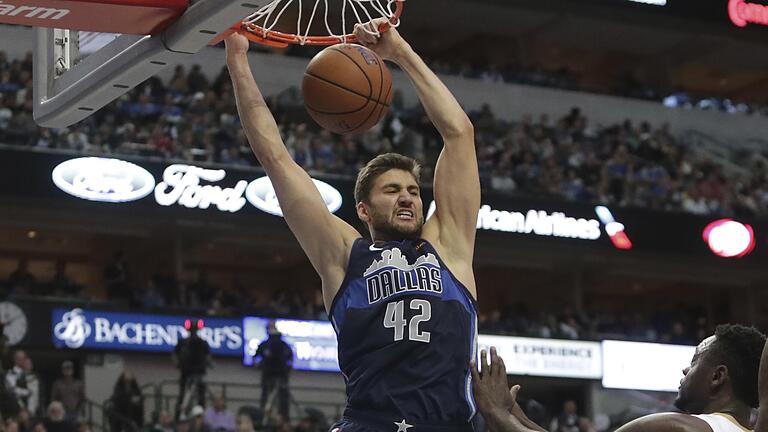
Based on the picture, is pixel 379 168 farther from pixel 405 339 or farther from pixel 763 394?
pixel 763 394

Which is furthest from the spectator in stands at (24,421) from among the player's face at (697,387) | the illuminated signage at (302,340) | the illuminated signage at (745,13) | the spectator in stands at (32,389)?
the illuminated signage at (745,13)

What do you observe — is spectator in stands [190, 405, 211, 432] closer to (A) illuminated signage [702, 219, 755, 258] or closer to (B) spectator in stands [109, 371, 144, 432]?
(B) spectator in stands [109, 371, 144, 432]

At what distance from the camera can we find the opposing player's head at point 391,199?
4801 mm

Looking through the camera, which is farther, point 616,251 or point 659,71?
point 659,71

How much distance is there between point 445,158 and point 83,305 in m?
13.8

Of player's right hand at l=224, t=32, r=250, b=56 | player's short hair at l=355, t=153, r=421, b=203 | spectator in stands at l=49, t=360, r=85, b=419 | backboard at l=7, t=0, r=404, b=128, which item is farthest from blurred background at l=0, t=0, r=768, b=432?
player's short hair at l=355, t=153, r=421, b=203

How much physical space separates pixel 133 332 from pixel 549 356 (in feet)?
21.3

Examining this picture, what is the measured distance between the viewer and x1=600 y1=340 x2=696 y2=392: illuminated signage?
21.3 meters

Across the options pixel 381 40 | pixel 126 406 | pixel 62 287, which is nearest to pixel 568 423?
pixel 126 406

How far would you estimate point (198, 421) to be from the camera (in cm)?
1474

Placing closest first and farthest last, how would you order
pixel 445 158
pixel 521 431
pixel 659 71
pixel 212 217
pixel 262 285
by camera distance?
1. pixel 521 431
2. pixel 445 158
3. pixel 212 217
4. pixel 262 285
5. pixel 659 71

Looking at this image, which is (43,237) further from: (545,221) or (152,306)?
(545,221)

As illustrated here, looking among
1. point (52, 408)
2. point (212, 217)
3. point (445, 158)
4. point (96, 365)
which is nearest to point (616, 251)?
point (212, 217)

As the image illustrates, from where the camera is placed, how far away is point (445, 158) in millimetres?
4957
